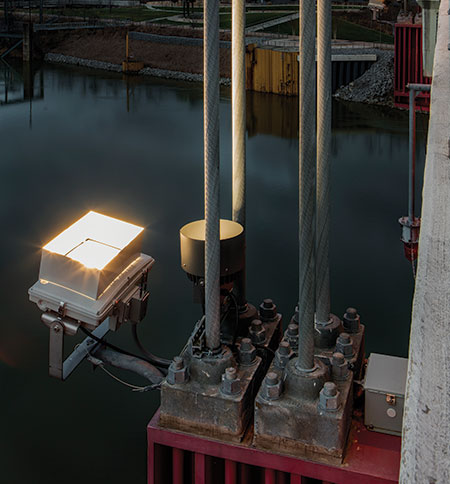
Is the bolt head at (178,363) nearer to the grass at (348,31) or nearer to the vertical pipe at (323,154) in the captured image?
the vertical pipe at (323,154)

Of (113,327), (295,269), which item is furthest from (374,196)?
(113,327)

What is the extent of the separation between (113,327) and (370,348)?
6366 mm

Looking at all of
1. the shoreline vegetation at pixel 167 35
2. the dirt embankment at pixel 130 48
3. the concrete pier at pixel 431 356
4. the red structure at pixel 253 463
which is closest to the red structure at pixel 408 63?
the red structure at pixel 253 463

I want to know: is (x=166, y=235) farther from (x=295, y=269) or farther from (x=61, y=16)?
(x=61, y=16)

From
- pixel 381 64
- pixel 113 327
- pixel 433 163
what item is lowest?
pixel 113 327

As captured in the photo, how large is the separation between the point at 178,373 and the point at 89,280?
53cm

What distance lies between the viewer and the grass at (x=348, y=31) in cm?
2714

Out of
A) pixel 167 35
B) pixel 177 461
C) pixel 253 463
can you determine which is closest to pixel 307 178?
pixel 253 463

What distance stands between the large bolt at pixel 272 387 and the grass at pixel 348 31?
25714 mm

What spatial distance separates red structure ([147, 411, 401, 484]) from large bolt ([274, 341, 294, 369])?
0.22 meters

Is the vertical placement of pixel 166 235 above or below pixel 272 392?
below

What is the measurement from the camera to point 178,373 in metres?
2.19

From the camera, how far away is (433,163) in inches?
68.6

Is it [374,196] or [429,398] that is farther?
[374,196]
